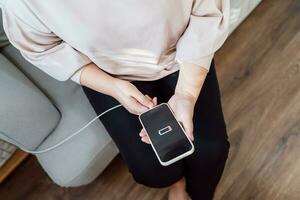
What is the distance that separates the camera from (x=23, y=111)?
2.88 ft

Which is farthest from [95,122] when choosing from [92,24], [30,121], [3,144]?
[3,144]

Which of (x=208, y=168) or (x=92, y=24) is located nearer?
(x=92, y=24)

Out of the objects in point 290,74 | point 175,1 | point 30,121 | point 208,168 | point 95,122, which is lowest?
point 290,74

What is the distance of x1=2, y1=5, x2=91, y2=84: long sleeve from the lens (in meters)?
0.78

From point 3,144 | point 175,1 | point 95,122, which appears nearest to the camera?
point 175,1

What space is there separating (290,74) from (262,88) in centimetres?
12

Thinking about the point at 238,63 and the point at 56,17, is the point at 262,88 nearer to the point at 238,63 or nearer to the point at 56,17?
the point at 238,63

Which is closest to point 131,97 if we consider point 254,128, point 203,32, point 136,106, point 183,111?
point 136,106

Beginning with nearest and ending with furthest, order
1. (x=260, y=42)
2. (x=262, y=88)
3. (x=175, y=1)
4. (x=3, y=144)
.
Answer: (x=175, y=1) < (x=3, y=144) < (x=262, y=88) < (x=260, y=42)

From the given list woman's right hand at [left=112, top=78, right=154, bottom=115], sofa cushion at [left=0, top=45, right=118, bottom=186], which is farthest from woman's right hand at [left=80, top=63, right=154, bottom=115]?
sofa cushion at [left=0, top=45, right=118, bottom=186]

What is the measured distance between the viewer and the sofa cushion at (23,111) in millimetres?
860

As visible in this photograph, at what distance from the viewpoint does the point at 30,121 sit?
898 millimetres

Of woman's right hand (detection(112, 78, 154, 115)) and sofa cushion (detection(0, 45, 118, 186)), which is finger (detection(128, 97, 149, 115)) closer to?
woman's right hand (detection(112, 78, 154, 115))

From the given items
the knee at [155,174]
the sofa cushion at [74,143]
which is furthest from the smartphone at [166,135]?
the sofa cushion at [74,143]
